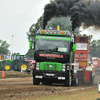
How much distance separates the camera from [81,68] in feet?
69.8

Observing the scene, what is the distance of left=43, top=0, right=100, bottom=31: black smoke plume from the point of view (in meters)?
23.3

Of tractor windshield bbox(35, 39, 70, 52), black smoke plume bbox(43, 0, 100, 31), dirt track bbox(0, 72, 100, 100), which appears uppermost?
black smoke plume bbox(43, 0, 100, 31)

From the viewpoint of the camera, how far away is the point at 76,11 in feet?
76.2

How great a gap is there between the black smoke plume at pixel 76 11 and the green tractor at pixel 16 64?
15.9 metres

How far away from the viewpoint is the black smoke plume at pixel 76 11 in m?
23.3

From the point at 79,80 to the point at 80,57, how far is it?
3.20 meters

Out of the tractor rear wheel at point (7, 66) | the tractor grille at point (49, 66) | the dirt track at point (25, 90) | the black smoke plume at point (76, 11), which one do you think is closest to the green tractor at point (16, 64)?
the tractor rear wheel at point (7, 66)

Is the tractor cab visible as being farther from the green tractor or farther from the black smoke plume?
the black smoke plume

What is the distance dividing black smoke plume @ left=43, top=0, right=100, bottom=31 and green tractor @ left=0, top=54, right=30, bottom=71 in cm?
1594

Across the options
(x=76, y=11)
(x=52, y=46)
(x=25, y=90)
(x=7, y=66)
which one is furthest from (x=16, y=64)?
(x=25, y=90)

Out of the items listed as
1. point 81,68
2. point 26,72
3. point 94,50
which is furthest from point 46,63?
point 94,50

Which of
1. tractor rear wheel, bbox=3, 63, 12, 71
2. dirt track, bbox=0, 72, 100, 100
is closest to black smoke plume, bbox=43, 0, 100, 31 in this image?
dirt track, bbox=0, 72, 100, 100

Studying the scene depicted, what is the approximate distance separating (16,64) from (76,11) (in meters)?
18.2

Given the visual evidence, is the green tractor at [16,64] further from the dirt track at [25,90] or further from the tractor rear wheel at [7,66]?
the dirt track at [25,90]
